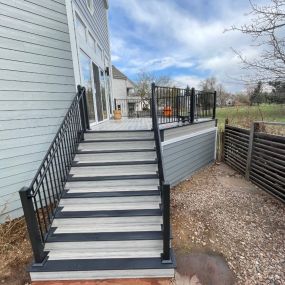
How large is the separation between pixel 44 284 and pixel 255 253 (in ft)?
9.37

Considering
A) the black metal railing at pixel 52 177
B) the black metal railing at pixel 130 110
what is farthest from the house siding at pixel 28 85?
the black metal railing at pixel 130 110

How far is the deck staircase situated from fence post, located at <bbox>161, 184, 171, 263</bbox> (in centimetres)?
8

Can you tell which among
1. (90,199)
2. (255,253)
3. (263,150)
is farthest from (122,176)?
(263,150)

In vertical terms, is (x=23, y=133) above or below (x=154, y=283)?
above

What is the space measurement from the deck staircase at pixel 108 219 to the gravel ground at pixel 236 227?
2.42ft

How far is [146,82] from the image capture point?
98.8ft

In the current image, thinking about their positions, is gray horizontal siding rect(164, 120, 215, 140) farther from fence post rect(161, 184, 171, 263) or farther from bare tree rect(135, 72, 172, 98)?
bare tree rect(135, 72, 172, 98)

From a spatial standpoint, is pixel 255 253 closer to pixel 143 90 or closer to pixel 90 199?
pixel 90 199

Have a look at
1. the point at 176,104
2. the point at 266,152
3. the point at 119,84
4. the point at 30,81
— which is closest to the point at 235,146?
the point at 266,152

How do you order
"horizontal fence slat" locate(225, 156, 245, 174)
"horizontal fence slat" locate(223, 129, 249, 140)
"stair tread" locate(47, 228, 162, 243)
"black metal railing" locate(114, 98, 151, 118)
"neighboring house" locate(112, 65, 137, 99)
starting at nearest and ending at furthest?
"stair tread" locate(47, 228, 162, 243)
"horizontal fence slat" locate(223, 129, 249, 140)
"horizontal fence slat" locate(225, 156, 245, 174)
"black metal railing" locate(114, 98, 151, 118)
"neighboring house" locate(112, 65, 137, 99)

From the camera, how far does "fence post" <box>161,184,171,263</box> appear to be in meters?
2.15

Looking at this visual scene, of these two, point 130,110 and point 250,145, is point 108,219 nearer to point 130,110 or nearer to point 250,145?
point 250,145

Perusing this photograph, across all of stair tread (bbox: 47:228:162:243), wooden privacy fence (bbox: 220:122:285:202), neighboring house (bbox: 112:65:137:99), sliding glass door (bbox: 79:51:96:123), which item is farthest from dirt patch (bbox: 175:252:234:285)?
neighboring house (bbox: 112:65:137:99)

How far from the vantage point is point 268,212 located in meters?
3.96
